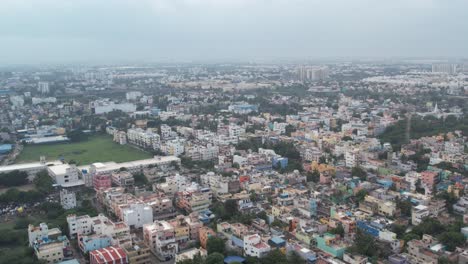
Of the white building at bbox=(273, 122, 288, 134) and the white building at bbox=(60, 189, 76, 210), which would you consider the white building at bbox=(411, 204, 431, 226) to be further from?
the white building at bbox=(273, 122, 288, 134)

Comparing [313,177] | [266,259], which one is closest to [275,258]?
[266,259]

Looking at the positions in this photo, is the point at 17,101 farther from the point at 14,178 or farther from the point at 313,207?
the point at 313,207

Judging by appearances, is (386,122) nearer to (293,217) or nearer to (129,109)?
(293,217)

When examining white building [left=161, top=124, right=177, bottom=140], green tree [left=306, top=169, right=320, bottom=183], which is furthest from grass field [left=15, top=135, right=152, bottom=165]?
green tree [left=306, top=169, right=320, bottom=183]

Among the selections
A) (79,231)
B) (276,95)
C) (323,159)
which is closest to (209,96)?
(276,95)

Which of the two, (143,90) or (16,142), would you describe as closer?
(16,142)
